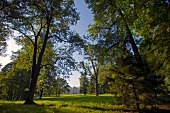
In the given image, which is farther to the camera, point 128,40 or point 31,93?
point 31,93

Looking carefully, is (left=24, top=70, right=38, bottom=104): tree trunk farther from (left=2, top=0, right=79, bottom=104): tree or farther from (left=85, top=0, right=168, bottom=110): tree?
(left=85, top=0, right=168, bottom=110): tree

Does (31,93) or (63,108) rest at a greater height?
(31,93)

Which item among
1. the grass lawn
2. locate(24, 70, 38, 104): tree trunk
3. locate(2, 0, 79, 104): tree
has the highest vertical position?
locate(2, 0, 79, 104): tree

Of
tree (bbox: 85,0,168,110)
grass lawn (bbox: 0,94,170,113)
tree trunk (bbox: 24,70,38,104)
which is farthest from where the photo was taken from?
tree trunk (bbox: 24,70,38,104)

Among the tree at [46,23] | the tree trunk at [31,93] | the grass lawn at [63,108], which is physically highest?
the tree at [46,23]

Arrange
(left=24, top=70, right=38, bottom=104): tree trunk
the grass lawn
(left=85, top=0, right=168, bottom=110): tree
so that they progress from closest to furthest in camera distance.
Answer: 1. (left=85, top=0, right=168, bottom=110): tree
2. the grass lawn
3. (left=24, top=70, right=38, bottom=104): tree trunk

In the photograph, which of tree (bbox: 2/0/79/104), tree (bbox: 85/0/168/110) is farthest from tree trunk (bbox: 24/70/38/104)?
tree (bbox: 85/0/168/110)

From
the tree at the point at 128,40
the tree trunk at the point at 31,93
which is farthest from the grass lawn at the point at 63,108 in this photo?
the tree at the point at 128,40

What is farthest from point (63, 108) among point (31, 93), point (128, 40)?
point (128, 40)

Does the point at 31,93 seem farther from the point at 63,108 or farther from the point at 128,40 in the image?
the point at 128,40

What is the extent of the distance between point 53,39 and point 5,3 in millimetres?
10051

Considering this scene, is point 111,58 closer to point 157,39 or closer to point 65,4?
point 65,4

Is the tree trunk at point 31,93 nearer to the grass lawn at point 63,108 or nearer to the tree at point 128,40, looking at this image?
the grass lawn at point 63,108

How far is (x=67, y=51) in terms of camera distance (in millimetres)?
25562
